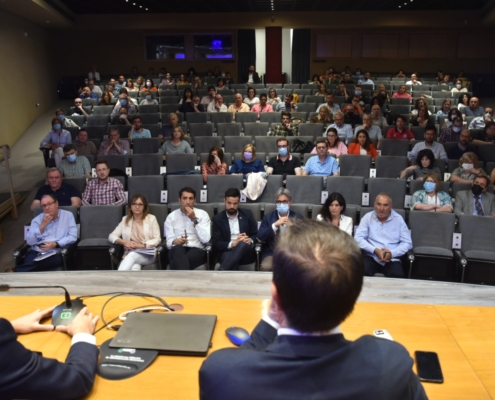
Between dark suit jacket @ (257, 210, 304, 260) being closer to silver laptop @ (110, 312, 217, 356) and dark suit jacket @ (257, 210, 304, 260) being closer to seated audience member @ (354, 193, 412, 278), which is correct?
seated audience member @ (354, 193, 412, 278)

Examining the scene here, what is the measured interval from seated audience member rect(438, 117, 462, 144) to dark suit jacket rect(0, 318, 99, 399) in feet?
24.0

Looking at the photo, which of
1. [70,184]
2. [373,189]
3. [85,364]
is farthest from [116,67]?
[85,364]

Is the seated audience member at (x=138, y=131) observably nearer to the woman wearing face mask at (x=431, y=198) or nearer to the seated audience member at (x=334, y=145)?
the seated audience member at (x=334, y=145)

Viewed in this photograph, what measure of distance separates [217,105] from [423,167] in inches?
197

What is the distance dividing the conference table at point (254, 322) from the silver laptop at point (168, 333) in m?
0.04

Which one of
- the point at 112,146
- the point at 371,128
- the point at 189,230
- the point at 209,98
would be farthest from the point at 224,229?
the point at 209,98

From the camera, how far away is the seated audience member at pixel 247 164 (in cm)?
590

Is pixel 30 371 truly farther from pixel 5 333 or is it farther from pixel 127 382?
pixel 127 382

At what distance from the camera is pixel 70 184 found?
17.8 ft

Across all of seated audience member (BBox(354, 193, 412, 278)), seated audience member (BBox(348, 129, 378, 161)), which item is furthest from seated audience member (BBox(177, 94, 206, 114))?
seated audience member (BBox(354, 193, 412, 278))

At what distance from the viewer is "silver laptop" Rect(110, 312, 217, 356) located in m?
1.54

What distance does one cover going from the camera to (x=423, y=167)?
5.71 metres

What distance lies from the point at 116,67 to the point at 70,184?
488 inches

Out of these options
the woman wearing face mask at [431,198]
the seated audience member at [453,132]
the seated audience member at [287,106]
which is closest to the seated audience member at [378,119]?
the seated audience member at [453,132]
